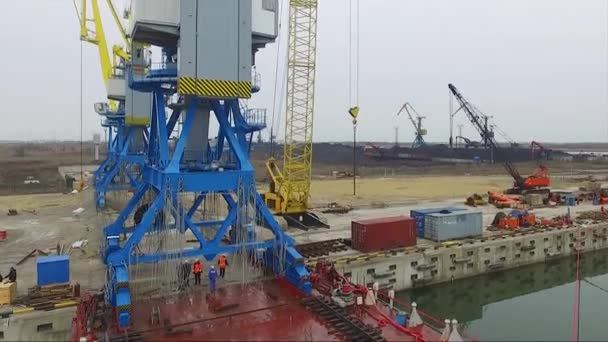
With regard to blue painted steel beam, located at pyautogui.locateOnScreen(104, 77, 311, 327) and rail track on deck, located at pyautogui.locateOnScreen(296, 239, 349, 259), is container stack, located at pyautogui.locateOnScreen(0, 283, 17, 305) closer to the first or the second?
blue painted steel beam, located at pyautogui.locateOnScreen(104, 77, 311, 327)

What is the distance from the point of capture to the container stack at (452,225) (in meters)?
26.4

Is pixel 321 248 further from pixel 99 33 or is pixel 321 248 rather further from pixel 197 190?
pixel 99 33

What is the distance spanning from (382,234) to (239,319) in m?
12.5

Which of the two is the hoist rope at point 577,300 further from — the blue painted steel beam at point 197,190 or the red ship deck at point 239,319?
the blue painted steel beam at point 197,190

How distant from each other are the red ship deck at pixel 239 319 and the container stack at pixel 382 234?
866 centimetres

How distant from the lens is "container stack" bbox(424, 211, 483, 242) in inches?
1040

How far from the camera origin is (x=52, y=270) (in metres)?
16.0

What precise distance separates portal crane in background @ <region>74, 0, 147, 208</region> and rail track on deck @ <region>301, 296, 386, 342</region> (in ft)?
66.7

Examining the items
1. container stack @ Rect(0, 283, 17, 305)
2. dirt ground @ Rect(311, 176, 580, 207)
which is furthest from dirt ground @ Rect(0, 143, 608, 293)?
container stack @ Rect(0, 283, 17, 305)

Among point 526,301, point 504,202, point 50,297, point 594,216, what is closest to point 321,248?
point 526,301

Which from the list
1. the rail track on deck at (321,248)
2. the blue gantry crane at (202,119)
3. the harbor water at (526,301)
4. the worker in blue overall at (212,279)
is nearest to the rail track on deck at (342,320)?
the blue gantry crane at (202,119)

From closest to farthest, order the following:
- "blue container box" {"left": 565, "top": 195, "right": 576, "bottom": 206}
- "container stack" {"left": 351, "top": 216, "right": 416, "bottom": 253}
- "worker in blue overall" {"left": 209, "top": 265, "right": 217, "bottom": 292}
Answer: "worker in blue overall" {"left": 209, "top": 265, "right": 217, "bottom": 292}
"container stack" {"left": 351, "top": 216, "right": 416, "bottom": 253}
"blue container box" {"left": 565, "top": 195, "right": 576, "bottom": 206}

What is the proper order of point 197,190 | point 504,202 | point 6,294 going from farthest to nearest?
point 504,202 → point 197,190 → point 6,294

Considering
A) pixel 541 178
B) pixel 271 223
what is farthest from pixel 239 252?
pixel 541 178
